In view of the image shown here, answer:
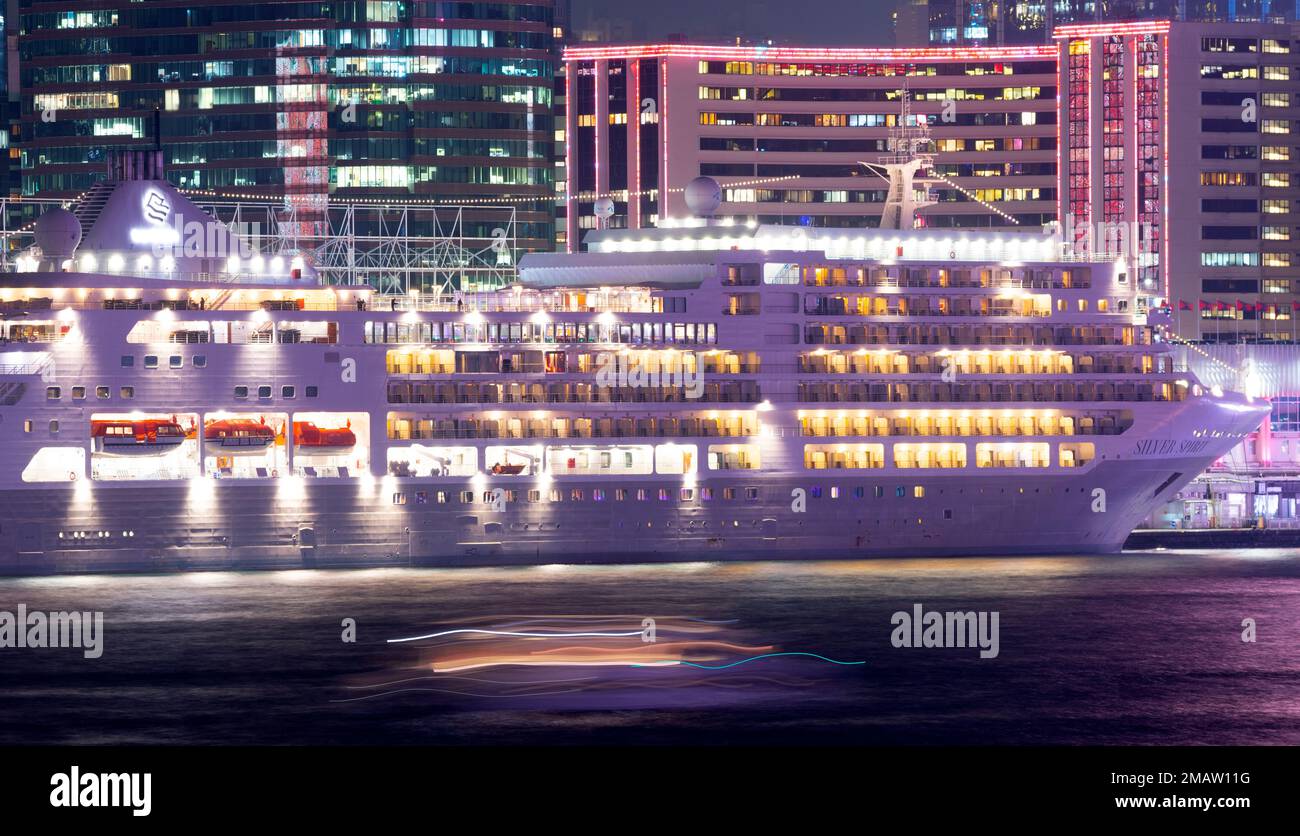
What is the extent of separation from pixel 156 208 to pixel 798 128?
81.7m

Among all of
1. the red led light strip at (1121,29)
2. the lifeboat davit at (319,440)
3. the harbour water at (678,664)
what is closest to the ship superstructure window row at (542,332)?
the lifeboat davit at (319,440)

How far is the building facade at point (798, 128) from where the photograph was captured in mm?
150500

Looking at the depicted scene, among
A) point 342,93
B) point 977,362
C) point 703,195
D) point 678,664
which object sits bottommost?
point 678,664

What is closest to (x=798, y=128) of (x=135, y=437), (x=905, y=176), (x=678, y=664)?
(x=905, y=176)

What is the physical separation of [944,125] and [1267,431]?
60848mm

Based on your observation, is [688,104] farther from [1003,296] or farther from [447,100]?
[1003,296]

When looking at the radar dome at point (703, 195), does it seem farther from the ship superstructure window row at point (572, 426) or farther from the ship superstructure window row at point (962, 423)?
the ship superstructure window row at point (962, 423)

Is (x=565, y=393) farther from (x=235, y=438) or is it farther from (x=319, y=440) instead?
(x=235, y=438)

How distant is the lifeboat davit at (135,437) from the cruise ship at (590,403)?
→ 0.29 ft

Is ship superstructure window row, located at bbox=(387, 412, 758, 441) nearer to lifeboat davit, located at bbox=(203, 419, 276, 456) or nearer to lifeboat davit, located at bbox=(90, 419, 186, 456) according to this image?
lifeboat davit, located at bbox=(203, 419, 276, 456)

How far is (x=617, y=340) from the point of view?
82250 millimetres

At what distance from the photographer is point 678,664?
6016 cm

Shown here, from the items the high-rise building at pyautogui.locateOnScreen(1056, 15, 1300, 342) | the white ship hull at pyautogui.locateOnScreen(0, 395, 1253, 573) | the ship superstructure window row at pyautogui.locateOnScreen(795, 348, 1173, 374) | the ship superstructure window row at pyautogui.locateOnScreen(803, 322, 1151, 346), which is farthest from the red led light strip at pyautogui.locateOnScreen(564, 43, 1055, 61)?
the white ship hull at pyautogui.locateOnScreen(0, 395, 1253, 573)
